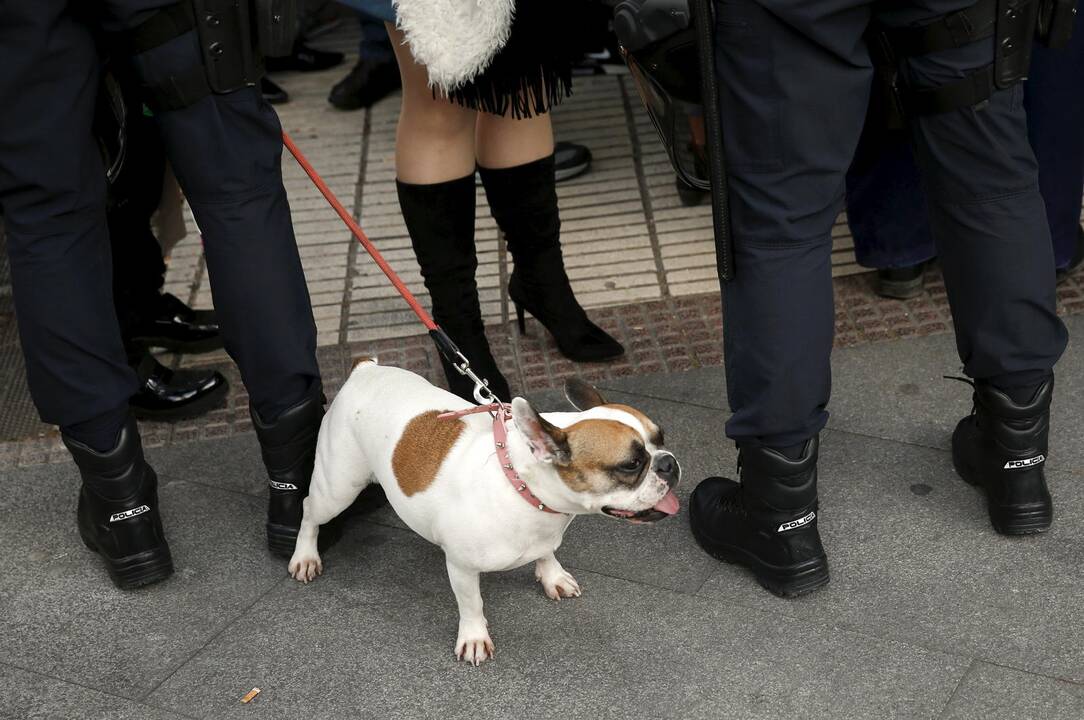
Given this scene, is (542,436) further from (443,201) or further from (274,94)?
(274,94)

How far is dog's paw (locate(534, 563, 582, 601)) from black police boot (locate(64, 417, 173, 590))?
90 cm

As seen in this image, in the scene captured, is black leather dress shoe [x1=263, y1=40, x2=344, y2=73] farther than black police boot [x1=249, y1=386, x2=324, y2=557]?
Yes

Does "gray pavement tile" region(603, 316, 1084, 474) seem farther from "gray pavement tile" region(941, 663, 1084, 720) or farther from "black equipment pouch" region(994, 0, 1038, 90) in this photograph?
"black equipment pouch" region(994, 0, 1038, 90)

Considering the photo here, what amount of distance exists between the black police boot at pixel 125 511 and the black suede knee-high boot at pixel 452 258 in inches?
33.7

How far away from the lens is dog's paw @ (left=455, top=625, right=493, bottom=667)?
8.67ft

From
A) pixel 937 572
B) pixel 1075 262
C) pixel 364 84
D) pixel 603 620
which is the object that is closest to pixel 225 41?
pixel 603 620

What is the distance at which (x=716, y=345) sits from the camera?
3.79 meters

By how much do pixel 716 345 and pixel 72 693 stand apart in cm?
205

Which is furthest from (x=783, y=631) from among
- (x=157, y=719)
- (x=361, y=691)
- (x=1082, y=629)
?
(x=157, y=719)

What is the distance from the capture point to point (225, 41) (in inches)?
99.0

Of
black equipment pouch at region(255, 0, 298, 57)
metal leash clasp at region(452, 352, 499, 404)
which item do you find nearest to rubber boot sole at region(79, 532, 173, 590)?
metal leash clasp at region(452, 352, 499, 404)

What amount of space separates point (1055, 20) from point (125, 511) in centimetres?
227

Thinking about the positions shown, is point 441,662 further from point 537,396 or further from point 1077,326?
point 1077,326

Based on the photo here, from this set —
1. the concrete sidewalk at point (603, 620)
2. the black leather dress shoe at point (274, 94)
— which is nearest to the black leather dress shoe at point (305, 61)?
the black leather dress shoe at point (274, 94)
